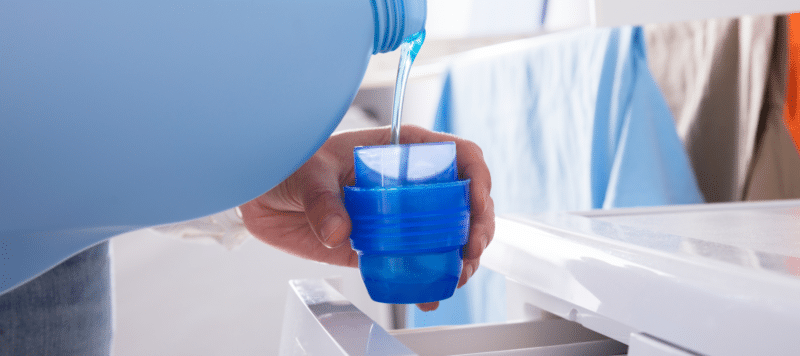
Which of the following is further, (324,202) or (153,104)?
(324,202)

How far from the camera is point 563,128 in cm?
78

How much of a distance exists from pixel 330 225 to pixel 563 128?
21.7 inches

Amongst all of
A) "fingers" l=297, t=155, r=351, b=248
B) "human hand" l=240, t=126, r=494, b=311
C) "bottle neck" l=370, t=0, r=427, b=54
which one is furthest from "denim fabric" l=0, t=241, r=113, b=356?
"bottle neck" l=370, t=0, r=427, b=54

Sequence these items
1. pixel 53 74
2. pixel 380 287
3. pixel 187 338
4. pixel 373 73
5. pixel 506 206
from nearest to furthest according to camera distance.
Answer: pixel 53 74
pixel 380 287
pixel 506 206
pixel 373 73
pixel 187 338

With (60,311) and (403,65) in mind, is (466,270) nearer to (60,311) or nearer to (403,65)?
(403,65)

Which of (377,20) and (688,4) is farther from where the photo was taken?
(688,4)

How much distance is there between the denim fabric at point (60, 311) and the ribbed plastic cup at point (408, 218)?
324mm

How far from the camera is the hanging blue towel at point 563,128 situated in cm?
63

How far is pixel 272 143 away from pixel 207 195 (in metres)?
0.03

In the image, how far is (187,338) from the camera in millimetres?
1366

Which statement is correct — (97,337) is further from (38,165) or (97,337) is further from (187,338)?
(187,338)

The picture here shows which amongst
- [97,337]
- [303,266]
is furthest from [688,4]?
[303,266]

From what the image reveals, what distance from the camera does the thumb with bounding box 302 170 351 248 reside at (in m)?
0.29

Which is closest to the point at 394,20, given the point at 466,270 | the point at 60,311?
the point at 466,270
